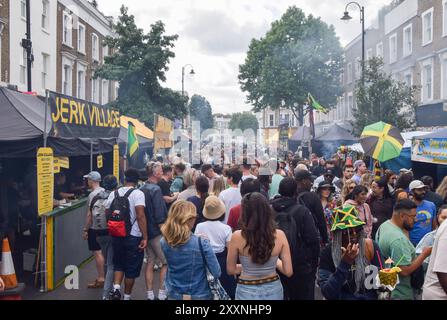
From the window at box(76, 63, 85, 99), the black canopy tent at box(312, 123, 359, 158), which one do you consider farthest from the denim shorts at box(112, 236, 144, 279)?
the window at box(76, 63, 85, 99)

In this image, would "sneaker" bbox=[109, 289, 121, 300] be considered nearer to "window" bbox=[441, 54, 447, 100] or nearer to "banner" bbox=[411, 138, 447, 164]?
"banner" bbox=[411, 138, 447, 164]

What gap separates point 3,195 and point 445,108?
15786 mm

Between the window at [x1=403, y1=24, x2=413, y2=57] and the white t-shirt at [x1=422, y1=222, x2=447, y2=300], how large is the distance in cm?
2620

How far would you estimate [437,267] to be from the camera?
3238 millimetres

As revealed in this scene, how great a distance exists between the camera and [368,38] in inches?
1379

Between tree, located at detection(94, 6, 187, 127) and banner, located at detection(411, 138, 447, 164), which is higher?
tree, located at detection(94, 6, 187, 127)

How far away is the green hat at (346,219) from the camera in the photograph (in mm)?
3439

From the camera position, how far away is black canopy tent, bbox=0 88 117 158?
7.38 m

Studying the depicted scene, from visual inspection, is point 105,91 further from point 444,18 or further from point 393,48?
point 444,18

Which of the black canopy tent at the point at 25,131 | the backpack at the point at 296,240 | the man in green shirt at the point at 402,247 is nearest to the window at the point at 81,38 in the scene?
the black canopy tent at the point at 25,131

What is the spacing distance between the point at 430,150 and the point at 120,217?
277 inches

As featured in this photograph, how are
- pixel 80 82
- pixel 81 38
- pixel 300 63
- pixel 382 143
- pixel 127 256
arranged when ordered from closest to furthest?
1. pixel 127 256
2. pixel 382 143
3. pixel 81 38
4. pixel 80 82
5. pixel 300 63

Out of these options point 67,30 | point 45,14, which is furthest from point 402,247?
point 67,30
